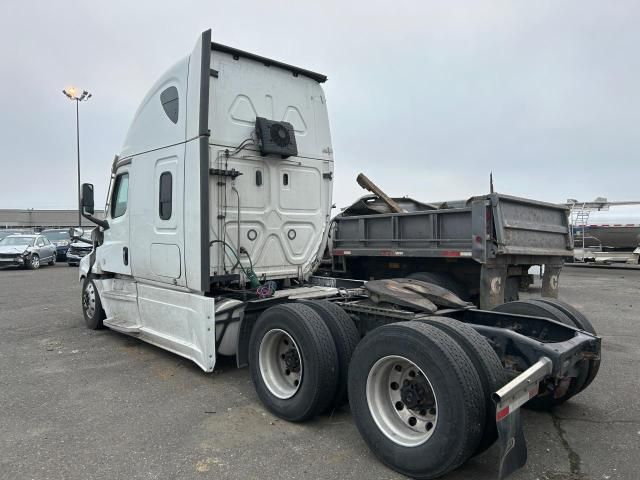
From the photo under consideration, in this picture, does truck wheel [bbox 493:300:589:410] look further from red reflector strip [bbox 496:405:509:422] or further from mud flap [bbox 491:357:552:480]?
red reflector strip [bbox 496:405:509:422]

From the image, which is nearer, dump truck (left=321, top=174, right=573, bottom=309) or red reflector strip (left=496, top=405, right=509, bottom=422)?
red reflector strip (left=496, top=405, right=509, bottom=422)

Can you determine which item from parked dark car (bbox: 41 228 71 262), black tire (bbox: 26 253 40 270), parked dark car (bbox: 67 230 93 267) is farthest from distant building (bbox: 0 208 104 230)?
black tire (bbox: 26 253 40 270)

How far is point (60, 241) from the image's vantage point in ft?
82.6

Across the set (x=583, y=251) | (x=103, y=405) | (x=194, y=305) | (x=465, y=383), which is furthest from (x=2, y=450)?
(x=583, y=251)

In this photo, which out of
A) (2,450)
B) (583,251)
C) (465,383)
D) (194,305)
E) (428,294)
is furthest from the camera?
(583,251)

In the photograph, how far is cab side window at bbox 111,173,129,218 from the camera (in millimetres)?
6520

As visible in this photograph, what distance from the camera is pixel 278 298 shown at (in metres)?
5.20

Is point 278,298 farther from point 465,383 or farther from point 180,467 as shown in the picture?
point 465,383

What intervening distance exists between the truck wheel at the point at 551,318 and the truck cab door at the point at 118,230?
470cm

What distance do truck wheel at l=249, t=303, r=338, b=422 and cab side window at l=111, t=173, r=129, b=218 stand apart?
3147mm

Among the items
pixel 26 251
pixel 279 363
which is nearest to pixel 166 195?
pixel 279 363

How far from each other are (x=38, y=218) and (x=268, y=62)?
64008 mm

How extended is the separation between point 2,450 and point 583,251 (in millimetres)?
20542

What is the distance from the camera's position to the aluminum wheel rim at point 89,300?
7551mm
